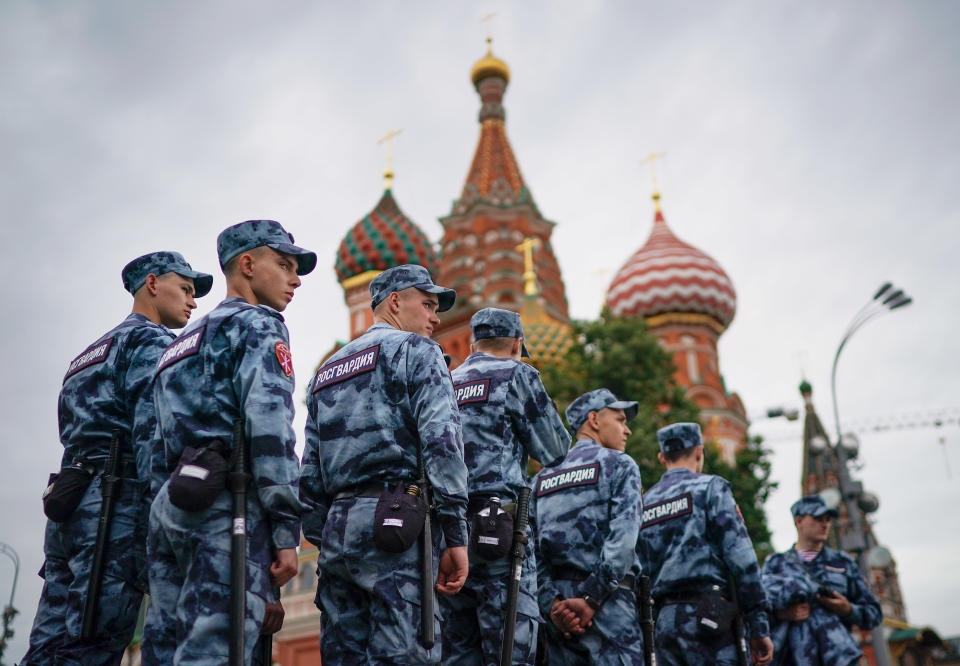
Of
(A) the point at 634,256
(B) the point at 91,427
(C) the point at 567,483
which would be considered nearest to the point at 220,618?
(B) the point at 91,427

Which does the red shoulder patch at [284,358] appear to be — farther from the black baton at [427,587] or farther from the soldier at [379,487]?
the black baton at [427,587]

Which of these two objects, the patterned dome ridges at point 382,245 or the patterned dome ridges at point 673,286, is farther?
the patterned dome ridges at point 673,286

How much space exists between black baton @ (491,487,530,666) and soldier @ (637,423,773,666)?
2.03m

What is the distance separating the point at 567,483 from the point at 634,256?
36.2 meters

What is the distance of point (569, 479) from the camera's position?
6309 millimetres

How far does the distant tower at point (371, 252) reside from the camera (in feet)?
116

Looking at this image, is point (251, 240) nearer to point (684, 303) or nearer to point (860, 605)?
point (860, 605)

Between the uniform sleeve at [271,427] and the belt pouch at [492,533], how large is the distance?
51.8 inches

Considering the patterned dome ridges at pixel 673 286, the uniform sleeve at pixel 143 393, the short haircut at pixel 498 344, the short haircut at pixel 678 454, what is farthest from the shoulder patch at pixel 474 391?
the patterned dome ridges at pixel 673 286

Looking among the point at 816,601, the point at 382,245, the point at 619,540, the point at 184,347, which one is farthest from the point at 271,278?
the point at 382,245

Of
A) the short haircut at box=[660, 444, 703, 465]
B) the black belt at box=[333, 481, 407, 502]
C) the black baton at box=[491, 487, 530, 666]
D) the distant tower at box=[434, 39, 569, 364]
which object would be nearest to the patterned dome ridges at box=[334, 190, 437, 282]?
the distant tower at box=[434, 39, 569, 364]

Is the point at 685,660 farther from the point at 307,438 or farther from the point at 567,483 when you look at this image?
the point at 307,438

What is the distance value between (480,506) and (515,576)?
46cm

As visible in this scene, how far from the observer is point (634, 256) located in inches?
1642
